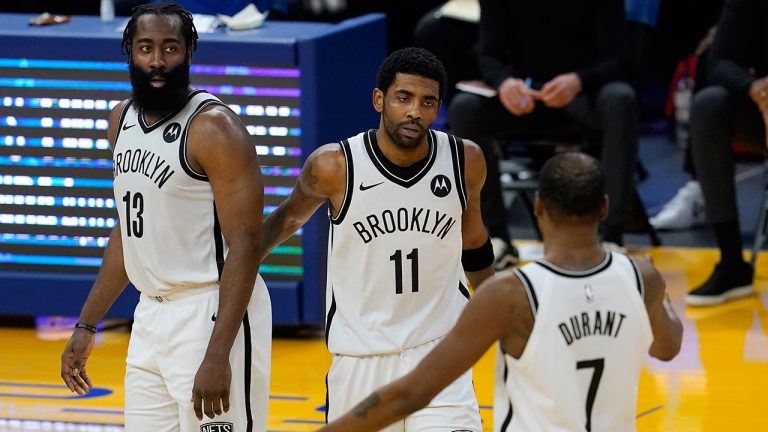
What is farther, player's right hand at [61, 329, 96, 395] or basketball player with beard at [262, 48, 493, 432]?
player's right hand at [61, 329, 96, 395]

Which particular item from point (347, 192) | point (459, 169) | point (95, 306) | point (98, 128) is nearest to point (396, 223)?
point (347, 192)

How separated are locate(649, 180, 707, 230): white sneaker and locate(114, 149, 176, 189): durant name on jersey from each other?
18.2 ft

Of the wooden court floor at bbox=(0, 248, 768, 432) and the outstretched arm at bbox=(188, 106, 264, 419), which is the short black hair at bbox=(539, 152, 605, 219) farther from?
the wooden court floor at bbox=(0, 248, 768, 432)

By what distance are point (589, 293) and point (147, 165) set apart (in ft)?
5.10

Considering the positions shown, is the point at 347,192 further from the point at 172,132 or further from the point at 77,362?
the point at 77,362

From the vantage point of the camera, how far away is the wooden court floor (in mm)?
5766

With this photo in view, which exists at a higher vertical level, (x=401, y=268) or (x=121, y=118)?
(x=121, y=118)

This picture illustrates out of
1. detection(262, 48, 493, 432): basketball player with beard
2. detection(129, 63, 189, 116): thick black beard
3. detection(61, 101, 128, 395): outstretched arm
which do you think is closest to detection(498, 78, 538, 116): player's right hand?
detection(262, 48, 493, 432): basketball player with beard

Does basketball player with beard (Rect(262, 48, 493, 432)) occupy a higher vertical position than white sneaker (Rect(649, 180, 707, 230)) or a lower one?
higher

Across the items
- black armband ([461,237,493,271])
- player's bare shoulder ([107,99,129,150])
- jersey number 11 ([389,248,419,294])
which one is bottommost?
black armband ([461,237,493,271])

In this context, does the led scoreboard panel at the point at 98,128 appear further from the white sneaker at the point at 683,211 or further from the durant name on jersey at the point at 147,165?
the white sneaker at the point at 683,211

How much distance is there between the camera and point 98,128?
698 centimetres

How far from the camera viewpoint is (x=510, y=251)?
7.98 metres

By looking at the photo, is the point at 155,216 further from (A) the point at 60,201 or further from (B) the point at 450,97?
(B) the point at 450,97
